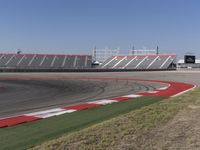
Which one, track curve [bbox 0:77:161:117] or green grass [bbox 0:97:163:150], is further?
track curve [bbox 0:77:161:117]

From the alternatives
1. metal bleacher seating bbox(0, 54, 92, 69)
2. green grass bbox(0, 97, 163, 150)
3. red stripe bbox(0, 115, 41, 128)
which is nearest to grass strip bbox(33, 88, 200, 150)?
green grass bbox(0, 97, 163, 150)

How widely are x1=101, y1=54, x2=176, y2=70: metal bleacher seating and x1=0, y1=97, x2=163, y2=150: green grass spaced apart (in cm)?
7178

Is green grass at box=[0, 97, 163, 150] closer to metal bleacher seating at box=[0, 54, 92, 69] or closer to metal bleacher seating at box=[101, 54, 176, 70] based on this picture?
metal bleacher seating at box=[101, 54, 176, 70]

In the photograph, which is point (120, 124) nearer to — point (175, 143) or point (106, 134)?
point (106, 134)

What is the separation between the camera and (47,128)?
6.57 m

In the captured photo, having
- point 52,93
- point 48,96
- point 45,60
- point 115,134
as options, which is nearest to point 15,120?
point 115,134

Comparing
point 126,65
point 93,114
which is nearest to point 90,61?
point 126,65

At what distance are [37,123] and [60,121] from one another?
526 millimetres

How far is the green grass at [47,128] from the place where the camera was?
5406 millimetres

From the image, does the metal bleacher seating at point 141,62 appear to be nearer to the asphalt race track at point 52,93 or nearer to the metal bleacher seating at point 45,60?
the metal bleacher seating at point 45,60

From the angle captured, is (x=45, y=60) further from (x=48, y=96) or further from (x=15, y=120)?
(x=15, y=120)

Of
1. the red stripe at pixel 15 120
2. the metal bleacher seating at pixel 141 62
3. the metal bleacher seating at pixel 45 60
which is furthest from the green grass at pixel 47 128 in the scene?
the metal bleacher seating at pixel 45 60

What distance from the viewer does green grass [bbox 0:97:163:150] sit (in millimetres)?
5406

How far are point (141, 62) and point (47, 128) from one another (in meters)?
80.6
